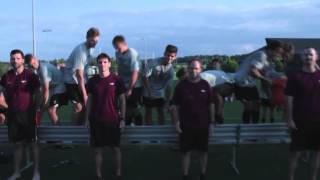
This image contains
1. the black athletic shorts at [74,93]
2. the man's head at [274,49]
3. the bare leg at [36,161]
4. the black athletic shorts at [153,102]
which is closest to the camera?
the bare leg at [36,161]

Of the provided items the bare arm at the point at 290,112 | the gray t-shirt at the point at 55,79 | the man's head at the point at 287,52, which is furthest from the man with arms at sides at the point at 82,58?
the bare arm at the point at 290,112

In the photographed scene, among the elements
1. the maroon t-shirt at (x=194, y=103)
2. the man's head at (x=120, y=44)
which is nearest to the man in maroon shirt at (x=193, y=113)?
the maroon t-shirt at (x=194, y=103)

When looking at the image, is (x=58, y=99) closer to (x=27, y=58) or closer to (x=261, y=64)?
(x=27, y=58)

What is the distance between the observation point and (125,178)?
7859 millimetres

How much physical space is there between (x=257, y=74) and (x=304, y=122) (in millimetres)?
2167

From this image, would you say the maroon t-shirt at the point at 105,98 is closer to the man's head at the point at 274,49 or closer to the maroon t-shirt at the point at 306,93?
the maroon t-shirt at the point at 306,93

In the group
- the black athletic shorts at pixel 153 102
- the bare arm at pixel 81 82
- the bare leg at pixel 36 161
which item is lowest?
the bare leg at pixel 36 161

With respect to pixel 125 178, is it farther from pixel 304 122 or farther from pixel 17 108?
pixel 304 122

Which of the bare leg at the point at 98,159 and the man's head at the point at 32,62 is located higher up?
the man's head at the point at 32,62

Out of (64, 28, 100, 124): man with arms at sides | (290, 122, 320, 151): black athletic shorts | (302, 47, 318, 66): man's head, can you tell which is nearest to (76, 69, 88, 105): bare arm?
(64, 28, 100, 124): man with arms at sides

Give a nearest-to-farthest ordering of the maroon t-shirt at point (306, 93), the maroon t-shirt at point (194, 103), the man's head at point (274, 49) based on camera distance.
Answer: the maroon t-shirt at point (306, 93), the maroon t-shirt at point (194, 103), the man's head at point (274, 49)

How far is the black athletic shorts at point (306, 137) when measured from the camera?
696cm

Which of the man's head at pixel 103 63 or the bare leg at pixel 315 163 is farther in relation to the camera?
the man's head at pixel 103 63

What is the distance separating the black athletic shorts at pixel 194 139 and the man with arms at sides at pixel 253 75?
2000 mm
